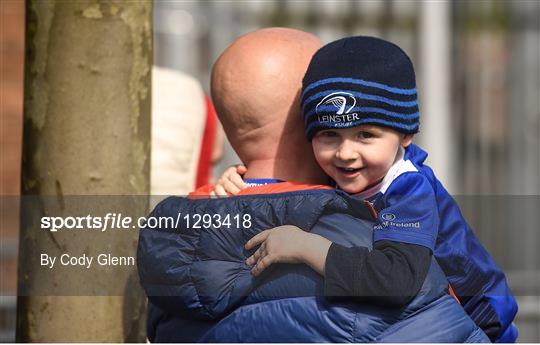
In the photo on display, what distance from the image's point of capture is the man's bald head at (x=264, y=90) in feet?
8.39

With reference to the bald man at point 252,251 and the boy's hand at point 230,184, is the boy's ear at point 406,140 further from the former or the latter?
the boy's hand at point 230,184

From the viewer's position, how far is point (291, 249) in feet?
7.65

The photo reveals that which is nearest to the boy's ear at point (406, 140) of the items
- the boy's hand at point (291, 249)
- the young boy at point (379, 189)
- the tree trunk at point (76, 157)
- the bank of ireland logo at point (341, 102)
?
the young boy at point (379, 189)

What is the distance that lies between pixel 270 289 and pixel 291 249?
3.4 inches

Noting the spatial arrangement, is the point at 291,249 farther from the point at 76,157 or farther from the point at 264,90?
the point at 76,157

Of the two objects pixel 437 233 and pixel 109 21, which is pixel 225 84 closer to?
pixel 109 21

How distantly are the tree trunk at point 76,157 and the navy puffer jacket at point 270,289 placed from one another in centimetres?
23

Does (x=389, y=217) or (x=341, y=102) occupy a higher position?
(x=341, y=102)

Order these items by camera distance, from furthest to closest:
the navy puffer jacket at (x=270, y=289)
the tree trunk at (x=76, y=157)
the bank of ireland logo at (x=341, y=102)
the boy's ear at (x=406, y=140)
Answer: the tree trunk at (x=76, y=157) → the boy's ear at (x=406, y=140) → the bank of ireland logo at (x=341, y=102) → the navy puffer jacket at (x=270, y=289)

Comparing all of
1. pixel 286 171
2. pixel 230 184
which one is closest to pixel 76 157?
pixel 230 184

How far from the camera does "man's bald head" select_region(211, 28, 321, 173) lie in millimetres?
2557

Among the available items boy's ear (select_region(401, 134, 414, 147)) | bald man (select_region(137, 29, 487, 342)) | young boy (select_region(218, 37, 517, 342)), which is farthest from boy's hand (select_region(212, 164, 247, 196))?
boy's ear (select_region(401, 134, 414, 147))

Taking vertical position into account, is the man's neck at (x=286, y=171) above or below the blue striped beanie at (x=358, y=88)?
below

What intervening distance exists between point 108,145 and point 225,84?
0.97 ft
